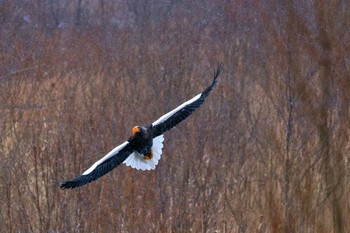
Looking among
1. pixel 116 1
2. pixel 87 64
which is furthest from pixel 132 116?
pixel 116 1

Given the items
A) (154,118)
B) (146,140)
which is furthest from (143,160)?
(154,118)

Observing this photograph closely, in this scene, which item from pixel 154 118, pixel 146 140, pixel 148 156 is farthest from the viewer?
pixel 154 118

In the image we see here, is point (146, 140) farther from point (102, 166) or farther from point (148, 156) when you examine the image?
point (102, 166)

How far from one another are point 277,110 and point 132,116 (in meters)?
1.54

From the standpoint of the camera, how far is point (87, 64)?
11617 mm

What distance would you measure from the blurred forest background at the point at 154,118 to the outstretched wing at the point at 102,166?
117 cm

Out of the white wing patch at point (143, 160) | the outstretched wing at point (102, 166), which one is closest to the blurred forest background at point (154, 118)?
the white wing patch at point (143, 160)

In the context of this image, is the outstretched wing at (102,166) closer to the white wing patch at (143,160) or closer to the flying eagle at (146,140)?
the flying eagle at (146,140)

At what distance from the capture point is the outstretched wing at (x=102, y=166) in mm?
6402

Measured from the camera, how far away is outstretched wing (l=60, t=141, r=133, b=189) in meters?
6.40

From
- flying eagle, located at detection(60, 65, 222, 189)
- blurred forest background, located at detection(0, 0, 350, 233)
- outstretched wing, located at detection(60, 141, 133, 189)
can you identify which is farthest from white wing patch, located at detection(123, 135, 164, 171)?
blurred forest background, located at detection(0, 0, 350, 233)

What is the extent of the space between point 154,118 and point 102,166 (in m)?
2.68

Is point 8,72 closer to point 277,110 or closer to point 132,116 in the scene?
point 132,116

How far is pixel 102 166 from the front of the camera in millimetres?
6832
